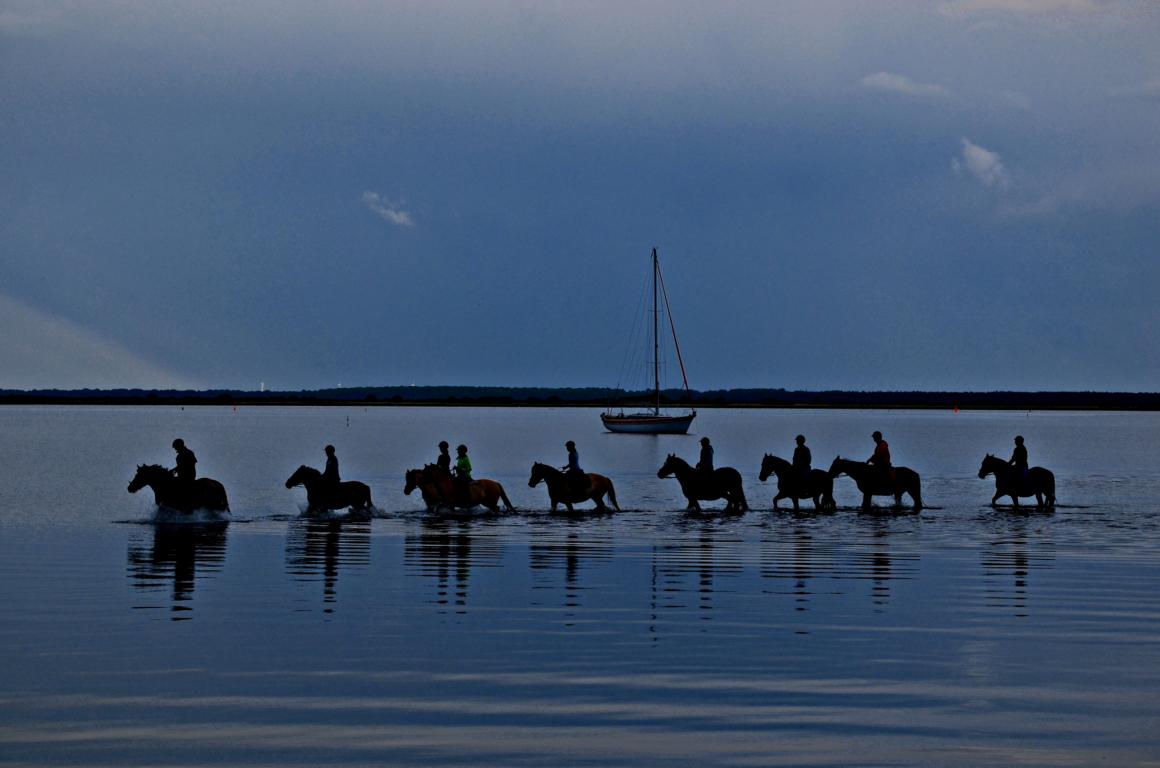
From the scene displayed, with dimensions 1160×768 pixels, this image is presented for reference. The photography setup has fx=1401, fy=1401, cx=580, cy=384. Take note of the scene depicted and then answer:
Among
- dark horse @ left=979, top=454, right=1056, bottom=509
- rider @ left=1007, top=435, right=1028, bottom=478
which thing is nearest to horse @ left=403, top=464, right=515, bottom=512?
dark horse @ left=979, top=454, right=1056, bottom=509

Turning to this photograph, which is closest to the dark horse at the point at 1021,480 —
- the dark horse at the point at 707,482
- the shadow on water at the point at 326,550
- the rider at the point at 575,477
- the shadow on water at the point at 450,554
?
the dark horse at the point at 707,482

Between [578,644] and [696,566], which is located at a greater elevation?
[696,566]

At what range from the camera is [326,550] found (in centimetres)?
2688

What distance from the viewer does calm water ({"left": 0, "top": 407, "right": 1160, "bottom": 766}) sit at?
36.9 feet

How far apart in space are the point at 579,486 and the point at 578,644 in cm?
2145

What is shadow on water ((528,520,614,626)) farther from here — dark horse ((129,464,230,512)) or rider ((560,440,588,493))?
dark horse ((129,464,230,512))

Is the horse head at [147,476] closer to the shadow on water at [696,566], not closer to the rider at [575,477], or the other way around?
the rider at [575,477]

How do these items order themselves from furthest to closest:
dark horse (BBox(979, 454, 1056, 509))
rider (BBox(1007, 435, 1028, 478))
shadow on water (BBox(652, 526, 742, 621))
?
dark horse (BBox(979, 454, 1056, 509)) < rider (BBox(1007, 435, 1028, 478)) < shadow on water (BBox(652, 526, 742, 621))

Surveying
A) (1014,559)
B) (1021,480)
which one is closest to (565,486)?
(1021,480)

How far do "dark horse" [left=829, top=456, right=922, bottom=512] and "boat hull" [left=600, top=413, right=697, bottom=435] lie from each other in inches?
3561

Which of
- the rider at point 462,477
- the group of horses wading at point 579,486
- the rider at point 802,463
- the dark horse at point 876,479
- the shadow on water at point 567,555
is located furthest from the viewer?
the rider at point 802,463

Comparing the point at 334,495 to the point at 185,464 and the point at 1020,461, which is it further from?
the point at 1020,461

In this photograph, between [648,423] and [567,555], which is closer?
[567,555]

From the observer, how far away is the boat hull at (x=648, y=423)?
428ft
